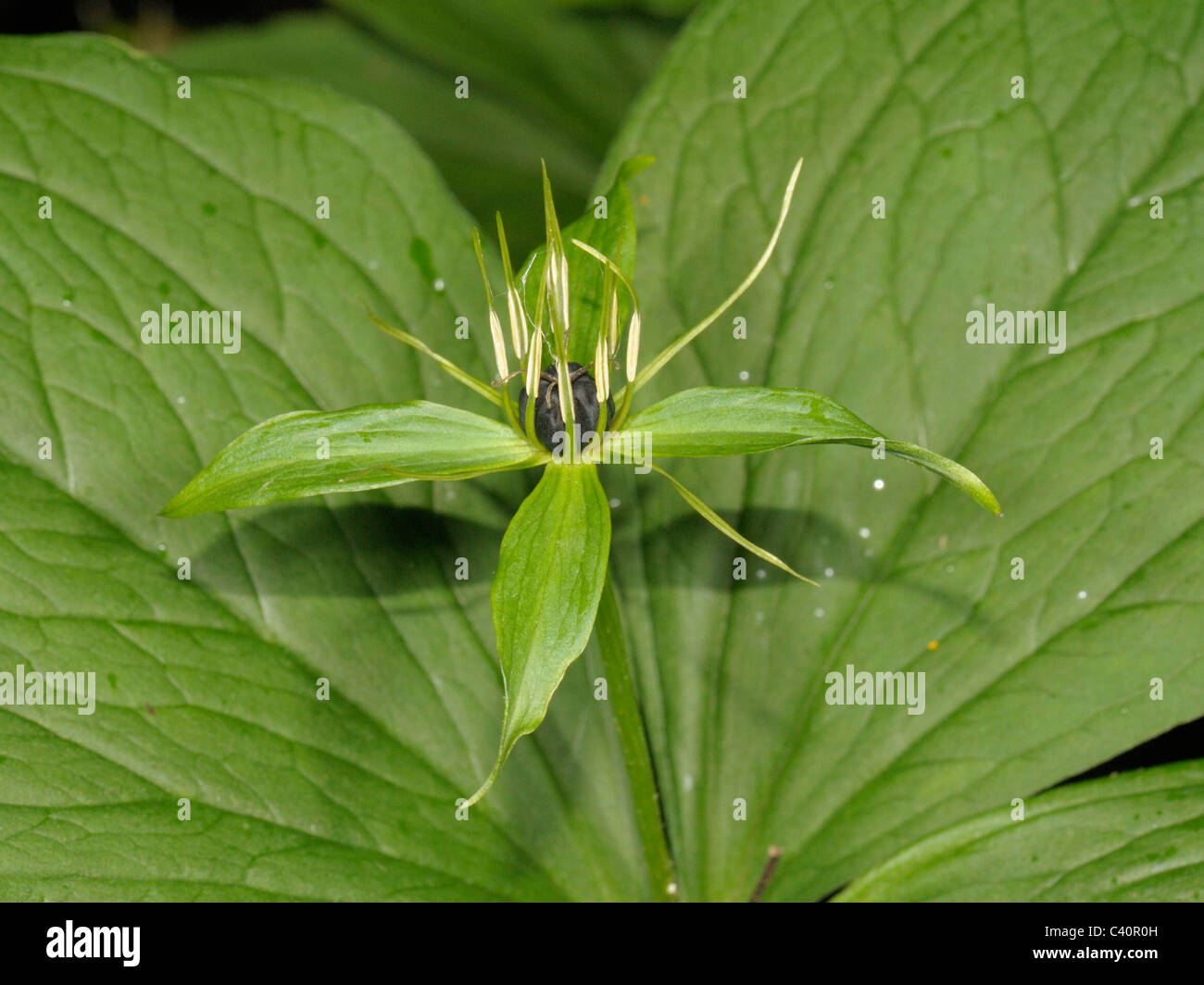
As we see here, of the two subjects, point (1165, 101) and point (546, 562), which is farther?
point (1165, 101)

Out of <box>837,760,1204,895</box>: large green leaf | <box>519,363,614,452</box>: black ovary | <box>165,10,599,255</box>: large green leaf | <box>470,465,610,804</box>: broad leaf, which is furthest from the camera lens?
<box>165,10,599,255</box>: large green leaf

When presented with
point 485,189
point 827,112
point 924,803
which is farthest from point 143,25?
point 924,803

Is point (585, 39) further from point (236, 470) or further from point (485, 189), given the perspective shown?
point (236, 470)

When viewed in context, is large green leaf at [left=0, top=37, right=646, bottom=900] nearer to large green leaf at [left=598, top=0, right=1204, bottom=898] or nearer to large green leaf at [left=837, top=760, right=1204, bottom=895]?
large green leaf at [left=598, top=0, right=1204, bottom=898]

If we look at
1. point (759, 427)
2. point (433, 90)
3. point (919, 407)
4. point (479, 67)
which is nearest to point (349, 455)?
point (759, 427)

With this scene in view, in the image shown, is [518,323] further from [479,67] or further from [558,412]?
[479,67]

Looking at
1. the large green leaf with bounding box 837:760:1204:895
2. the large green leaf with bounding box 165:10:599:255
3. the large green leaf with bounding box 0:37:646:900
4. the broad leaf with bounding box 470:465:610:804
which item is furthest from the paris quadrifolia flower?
the large green leaf with bounding box 165:10:599:255

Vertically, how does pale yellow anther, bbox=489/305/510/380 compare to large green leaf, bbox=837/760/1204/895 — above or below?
above
